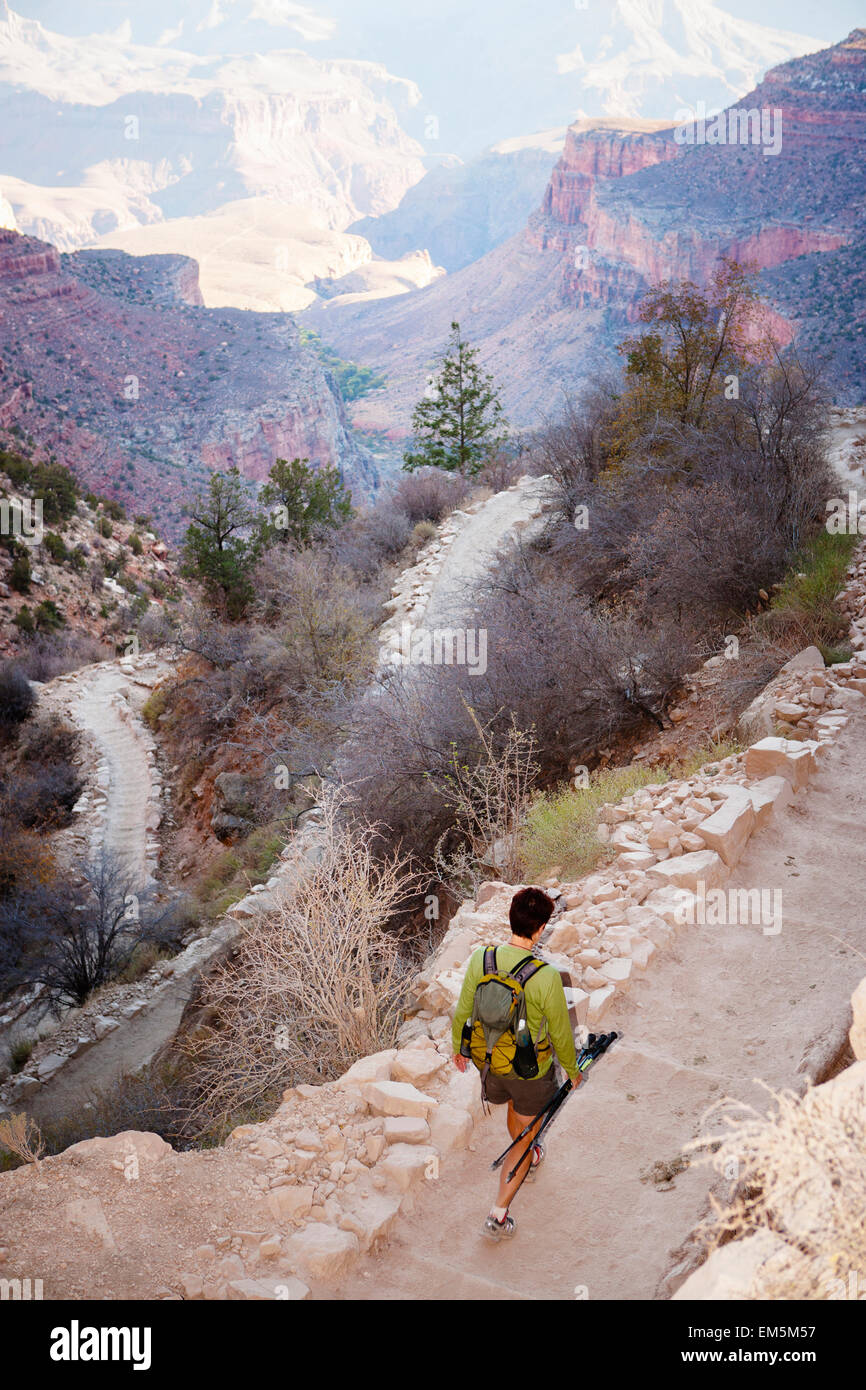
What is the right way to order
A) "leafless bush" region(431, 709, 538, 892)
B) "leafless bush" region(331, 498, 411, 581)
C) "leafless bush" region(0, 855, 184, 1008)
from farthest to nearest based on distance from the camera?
"leafless bush" region(331, 498, 411, 581), "leafless bush" region(0, 855, 184, 1008), "leafless bush" region(431, 709, 538, 892)

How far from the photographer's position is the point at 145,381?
5878 cm

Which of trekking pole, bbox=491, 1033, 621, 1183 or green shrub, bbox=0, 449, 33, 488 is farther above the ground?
green shrub, bbox=0, 449, 33, 488

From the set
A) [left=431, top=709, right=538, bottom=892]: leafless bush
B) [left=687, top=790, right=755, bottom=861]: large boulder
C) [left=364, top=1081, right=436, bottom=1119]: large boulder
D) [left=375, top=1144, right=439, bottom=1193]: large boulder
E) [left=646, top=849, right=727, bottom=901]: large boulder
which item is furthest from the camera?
[left=431, top=709, right=538, bottom=892]: leafless bush

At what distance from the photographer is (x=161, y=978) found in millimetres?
10500

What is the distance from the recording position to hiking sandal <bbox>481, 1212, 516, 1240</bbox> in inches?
135

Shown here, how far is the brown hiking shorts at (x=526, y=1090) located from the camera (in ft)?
11.6

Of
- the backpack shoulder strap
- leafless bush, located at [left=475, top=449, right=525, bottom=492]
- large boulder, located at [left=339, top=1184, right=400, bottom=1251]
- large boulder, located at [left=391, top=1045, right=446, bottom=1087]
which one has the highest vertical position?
leafless bush, located at [left=475, top=449, right=525, bottom=492]

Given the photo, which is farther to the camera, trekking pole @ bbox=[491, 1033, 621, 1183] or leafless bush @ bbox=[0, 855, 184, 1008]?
leafless bush @ bbox=[0, 855, 184, 1008]

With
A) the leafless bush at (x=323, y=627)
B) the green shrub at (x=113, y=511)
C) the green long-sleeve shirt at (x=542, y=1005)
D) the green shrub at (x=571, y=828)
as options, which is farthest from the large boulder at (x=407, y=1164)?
the green shrub at (x=113, y=511)

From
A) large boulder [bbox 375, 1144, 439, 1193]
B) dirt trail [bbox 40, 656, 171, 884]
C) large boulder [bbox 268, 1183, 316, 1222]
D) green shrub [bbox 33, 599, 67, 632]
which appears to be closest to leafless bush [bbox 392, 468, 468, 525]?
dirt trail [bbox 40, 656, 171, 884]

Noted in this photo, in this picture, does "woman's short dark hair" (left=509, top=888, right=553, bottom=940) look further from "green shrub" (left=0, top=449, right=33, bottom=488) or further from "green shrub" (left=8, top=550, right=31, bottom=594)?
"green shrub" (left=0, top=449, right=33, bottom=488)

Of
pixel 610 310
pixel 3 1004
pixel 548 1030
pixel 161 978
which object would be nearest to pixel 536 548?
pixel 161 978

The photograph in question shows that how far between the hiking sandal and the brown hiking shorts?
0.41m

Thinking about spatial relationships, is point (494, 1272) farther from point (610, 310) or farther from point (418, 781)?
point (610, 310)
